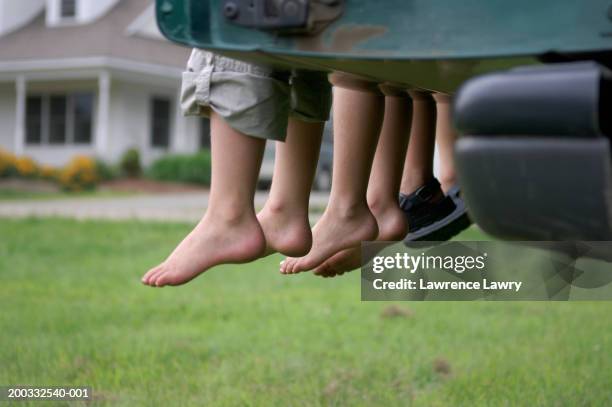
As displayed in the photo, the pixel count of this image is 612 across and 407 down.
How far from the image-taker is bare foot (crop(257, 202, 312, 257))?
2.28 meters

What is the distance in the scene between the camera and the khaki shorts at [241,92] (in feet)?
→ 6.19

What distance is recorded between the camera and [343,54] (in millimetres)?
1412

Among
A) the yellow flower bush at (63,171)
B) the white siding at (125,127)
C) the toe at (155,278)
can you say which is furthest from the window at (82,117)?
the toe at (155,278)

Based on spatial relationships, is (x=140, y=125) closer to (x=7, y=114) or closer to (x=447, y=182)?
(x=7, y=114)

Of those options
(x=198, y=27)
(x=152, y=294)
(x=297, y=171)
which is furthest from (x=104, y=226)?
(x=198, y=27)

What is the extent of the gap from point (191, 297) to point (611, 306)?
8.71 ft

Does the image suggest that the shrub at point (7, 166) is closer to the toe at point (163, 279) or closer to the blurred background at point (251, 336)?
the blurred background at point (251, 336)

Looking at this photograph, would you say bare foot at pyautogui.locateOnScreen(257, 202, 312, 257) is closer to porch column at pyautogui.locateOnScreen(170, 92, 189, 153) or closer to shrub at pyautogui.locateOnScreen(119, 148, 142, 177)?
shrub at pyautogui.locateOnScreen(119, 148, 142, 177)

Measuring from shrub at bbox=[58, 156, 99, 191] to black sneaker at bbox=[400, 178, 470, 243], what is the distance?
1639cm

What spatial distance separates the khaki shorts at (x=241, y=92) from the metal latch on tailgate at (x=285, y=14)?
1.35 ft

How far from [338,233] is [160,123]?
68.5 feet

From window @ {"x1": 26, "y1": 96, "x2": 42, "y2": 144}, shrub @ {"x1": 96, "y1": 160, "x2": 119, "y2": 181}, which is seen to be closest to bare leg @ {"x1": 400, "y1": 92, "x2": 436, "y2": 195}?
shrub @ {"x1": 96, "y1": 160, "x2": 119, "y2": 181}

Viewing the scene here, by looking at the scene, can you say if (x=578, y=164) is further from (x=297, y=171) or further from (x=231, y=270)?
(x=231, y=270)

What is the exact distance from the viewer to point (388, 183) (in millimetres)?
2701
